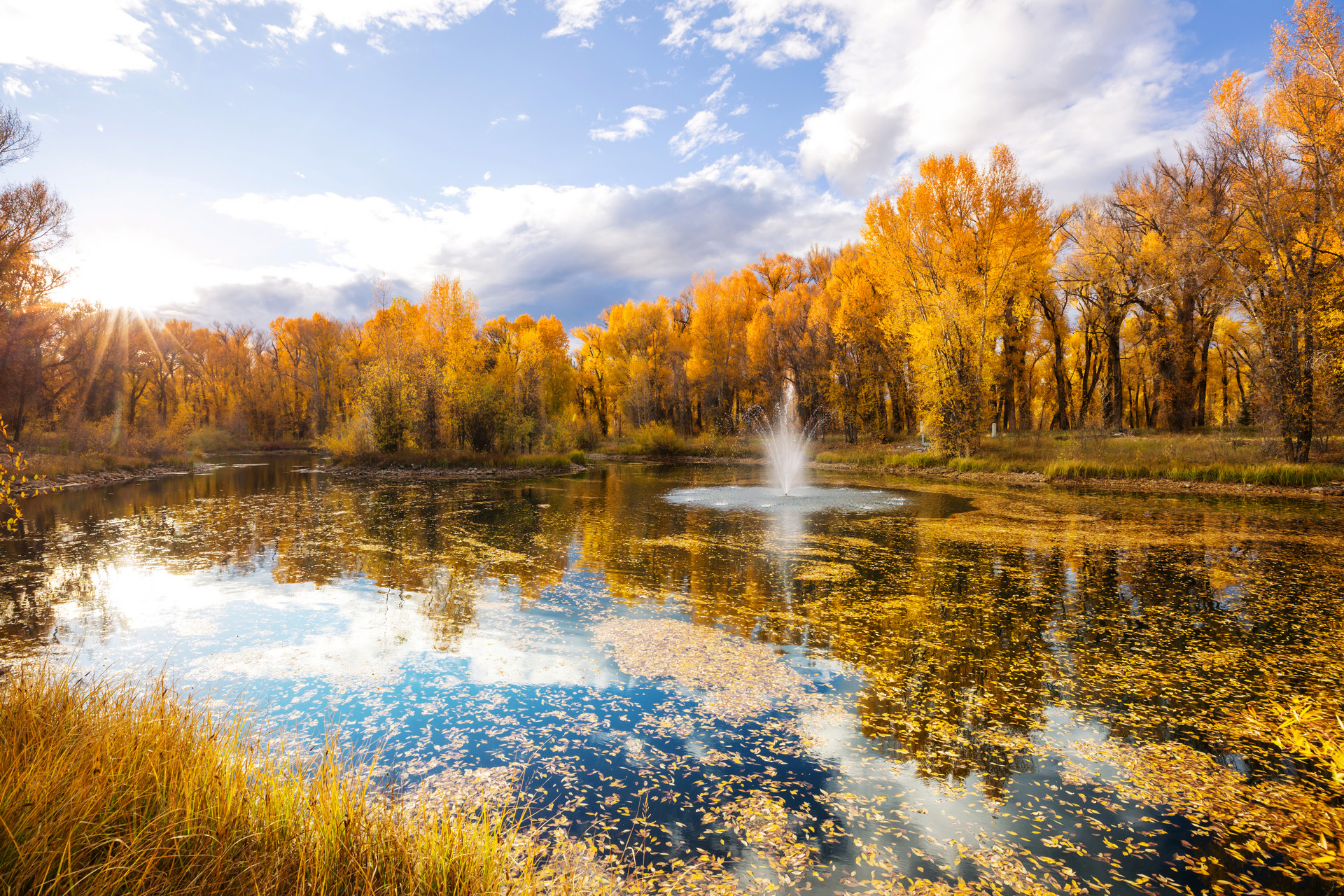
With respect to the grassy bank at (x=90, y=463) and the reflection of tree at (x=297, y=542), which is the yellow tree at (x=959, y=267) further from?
the grassy bank at (x=90, y=463)

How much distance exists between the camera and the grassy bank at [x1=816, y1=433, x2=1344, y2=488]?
50.4ft

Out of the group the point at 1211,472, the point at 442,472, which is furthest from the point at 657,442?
the point at 1211,472

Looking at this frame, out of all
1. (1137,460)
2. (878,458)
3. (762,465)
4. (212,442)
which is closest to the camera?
(1137,460)

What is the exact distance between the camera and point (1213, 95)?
16.6 meters

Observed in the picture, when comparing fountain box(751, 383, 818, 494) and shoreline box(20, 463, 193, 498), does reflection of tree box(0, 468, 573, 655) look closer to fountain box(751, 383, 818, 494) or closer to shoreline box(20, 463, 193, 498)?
shoreline box(20, 463, 193, 498)

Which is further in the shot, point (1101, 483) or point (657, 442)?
point (657, 442)

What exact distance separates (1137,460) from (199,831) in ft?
74.5

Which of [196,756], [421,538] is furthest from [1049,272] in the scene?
[196,756]

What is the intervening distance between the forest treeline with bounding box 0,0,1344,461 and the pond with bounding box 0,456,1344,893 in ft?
30.3

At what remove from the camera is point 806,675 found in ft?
16.6

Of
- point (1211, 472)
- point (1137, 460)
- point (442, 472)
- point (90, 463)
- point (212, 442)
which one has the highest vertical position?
point (212, 442)

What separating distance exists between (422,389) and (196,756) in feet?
80.6

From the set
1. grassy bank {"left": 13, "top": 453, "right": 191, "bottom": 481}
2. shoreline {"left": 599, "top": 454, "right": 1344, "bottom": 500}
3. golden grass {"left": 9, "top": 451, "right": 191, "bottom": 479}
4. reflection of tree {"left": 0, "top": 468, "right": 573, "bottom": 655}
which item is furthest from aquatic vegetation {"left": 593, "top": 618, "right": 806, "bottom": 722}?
golden grass {"left": 9, "top": 451, "right": 191, "bottom": 479}

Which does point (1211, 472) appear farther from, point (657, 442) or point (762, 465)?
point (657, 442)
